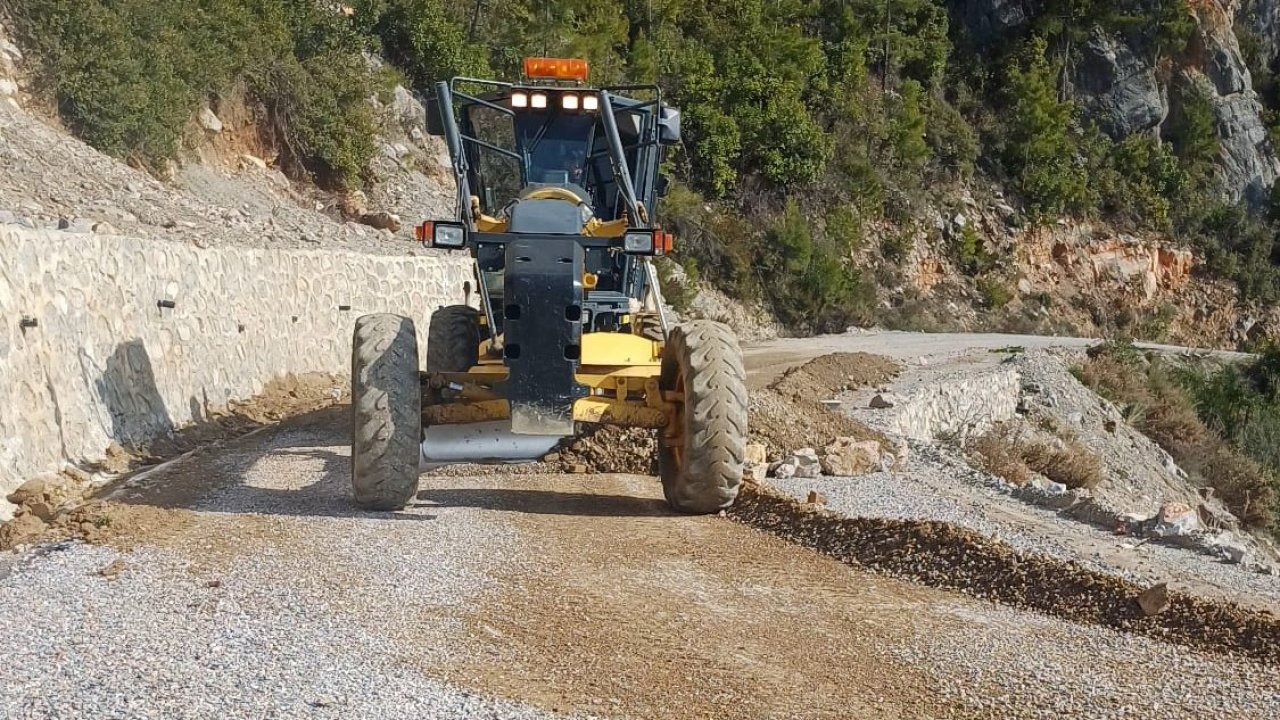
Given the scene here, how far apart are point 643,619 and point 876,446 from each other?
620 cm

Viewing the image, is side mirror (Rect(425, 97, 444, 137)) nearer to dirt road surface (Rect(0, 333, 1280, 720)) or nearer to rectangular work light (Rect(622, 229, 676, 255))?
rectangular work light (Rect(622, 229, 676, 255))

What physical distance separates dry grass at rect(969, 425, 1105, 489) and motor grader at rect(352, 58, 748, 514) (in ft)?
19.2

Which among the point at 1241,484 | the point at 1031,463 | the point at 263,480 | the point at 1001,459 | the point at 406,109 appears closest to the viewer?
the point at 263,480

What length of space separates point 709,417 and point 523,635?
287 centimetres

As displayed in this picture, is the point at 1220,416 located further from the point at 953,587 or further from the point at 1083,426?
the point at 953,587

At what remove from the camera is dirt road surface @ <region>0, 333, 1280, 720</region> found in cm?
485

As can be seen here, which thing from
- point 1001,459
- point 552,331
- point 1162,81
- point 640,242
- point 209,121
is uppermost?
point 1162,81

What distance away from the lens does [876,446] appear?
1188 cm

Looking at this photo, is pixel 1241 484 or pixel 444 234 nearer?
pixel 444 234

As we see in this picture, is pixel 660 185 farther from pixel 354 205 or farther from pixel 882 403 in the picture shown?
pixel 354 205

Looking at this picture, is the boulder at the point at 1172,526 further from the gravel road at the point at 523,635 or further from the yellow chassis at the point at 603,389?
the yellow chassis at the point at 603,389

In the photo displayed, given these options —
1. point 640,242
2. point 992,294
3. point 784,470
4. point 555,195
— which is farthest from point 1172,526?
point 992,294

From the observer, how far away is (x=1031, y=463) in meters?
16.5

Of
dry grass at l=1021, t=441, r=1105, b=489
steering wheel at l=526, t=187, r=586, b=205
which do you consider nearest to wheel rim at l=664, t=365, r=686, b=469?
steering wheel at l=526, t=187, r=586, b=205
